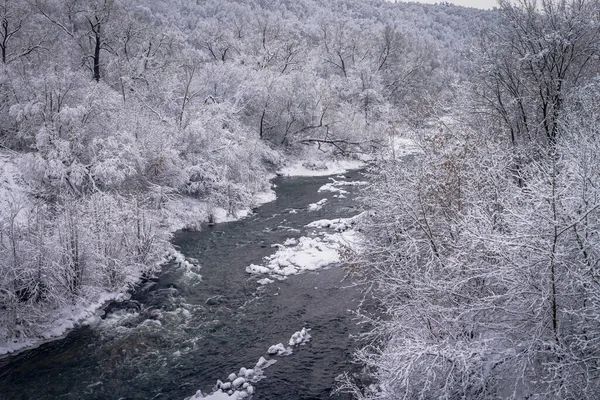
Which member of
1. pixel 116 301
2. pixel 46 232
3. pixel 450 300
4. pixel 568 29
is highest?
pixel 568 29

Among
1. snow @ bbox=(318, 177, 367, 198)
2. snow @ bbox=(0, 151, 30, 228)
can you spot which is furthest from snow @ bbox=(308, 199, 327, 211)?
snow @ bbox=(0, 151, 30, 228)

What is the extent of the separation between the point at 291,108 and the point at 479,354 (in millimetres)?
27302

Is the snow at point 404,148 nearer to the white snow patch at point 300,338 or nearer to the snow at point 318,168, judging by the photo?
the white snow patch at point 300,338

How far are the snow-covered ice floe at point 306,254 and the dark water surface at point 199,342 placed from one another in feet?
1.54

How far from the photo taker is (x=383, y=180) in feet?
36.5

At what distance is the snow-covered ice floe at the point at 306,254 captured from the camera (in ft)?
43.8

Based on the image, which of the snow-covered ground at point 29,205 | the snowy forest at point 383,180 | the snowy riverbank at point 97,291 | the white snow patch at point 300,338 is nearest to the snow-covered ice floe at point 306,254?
the snowy riverbank at point 97,291

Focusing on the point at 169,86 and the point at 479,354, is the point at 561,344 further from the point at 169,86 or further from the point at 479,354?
the point at 169,86

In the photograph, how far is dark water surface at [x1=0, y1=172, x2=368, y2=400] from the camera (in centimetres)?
786

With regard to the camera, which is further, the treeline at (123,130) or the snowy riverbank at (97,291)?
the treeline at (123,130)

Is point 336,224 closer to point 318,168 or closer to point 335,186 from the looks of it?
point 335,186

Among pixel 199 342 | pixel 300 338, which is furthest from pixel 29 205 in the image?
pixel 300 338

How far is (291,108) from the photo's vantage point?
103 ft

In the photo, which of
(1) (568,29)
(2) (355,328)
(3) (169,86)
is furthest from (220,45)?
(2) (355,328)
